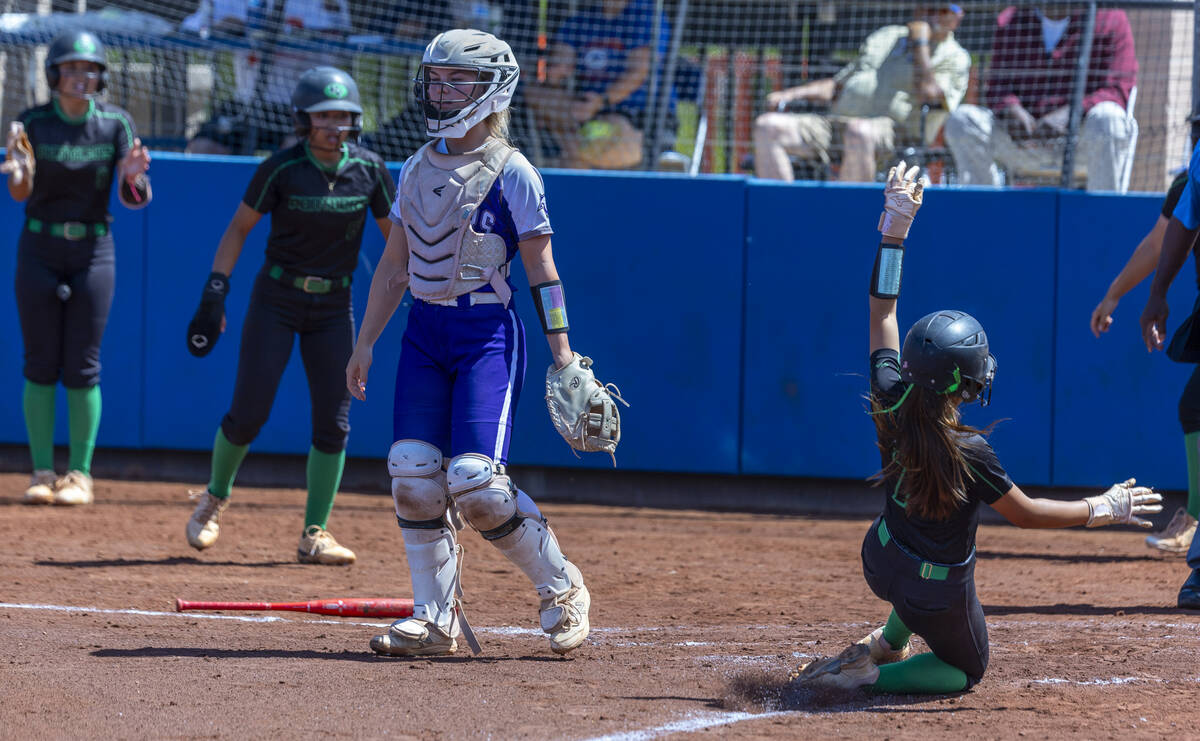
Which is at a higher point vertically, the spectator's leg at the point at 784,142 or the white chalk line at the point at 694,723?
the spectator's leg at the point at 784,142

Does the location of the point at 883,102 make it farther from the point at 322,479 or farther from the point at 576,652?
the point at 576,652

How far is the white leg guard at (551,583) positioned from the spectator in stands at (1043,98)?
562 centimetres

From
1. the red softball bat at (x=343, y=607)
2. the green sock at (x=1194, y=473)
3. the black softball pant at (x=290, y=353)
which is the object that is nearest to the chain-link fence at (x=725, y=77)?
the green sock at (x=1194, y=473)

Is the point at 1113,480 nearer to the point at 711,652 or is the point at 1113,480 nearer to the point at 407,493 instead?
the point at 711,652

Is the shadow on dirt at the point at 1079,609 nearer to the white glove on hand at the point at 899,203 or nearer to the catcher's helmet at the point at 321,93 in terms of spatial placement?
the white glove on hand at the point at 899,203

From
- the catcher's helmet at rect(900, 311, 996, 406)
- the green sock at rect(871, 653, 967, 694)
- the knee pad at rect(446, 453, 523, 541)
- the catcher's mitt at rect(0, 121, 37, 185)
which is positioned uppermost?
the catcher's mitt at rect(0, 121, 37, 185)

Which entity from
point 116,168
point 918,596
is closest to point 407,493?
point 918,596

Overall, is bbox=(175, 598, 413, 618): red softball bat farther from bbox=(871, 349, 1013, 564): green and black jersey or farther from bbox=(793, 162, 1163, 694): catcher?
bbox=(871, 349, 1013, 564): green and black jersey

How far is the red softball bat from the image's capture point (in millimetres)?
5270

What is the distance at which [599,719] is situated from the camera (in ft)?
12.5

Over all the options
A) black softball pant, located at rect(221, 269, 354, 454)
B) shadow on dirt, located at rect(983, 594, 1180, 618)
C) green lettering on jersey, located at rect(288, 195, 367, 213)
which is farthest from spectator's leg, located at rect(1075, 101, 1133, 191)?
black softball pant, located at rect(221, 269, 354, 454)

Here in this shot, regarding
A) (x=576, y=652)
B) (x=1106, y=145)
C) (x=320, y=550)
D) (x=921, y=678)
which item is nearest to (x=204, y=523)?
(x=320, y=550)

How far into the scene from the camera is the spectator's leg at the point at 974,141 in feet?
30.0

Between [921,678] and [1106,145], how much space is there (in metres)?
5.68
